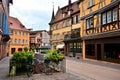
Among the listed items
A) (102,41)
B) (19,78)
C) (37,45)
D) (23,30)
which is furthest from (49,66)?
(37,45)

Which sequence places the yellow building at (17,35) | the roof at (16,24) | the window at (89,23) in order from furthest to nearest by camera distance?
1. the roof at (16,24)
2. the yellow building at (17,35)
3. the window at (89,23)

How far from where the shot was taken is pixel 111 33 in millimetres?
21672

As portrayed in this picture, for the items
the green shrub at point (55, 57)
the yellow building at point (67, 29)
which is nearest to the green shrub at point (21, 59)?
the green shrub at point (55, 57)

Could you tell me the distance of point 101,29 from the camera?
972 inches

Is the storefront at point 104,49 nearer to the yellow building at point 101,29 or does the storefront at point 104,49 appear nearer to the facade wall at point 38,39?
the yellow building at point 101,29

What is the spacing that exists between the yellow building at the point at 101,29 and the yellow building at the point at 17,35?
124 feet

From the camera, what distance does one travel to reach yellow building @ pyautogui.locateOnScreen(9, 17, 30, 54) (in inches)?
2527

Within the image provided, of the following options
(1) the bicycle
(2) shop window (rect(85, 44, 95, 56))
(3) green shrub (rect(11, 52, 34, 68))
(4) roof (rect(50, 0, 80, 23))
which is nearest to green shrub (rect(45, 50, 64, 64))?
(1) the bicycle

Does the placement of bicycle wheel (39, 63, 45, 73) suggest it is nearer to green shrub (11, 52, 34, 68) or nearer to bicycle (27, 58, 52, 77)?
bicycle (27, 58, 52, 77)

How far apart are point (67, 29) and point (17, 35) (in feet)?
87.9

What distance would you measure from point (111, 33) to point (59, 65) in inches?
359

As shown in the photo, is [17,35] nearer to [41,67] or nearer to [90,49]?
[90,49]

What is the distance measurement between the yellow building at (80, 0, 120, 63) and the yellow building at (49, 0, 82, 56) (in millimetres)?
5107

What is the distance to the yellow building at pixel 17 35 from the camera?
211 feet
